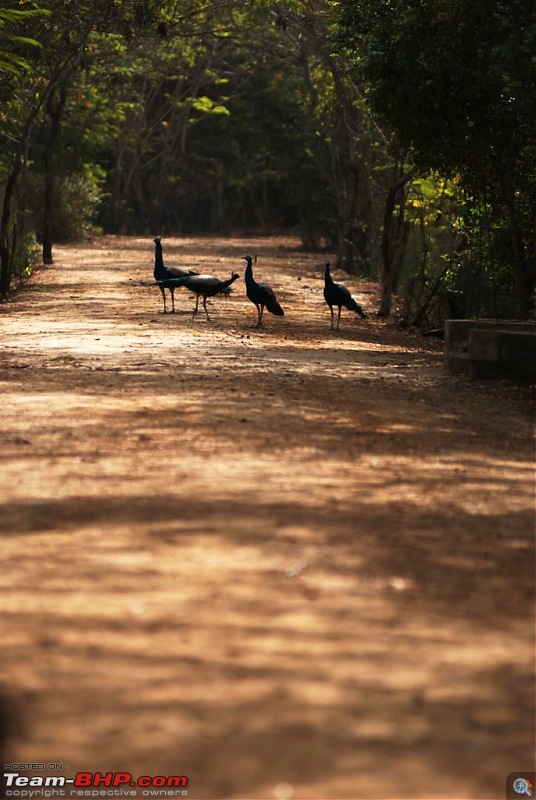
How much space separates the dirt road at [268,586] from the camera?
4.34 metres

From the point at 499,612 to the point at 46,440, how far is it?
4.75 meters

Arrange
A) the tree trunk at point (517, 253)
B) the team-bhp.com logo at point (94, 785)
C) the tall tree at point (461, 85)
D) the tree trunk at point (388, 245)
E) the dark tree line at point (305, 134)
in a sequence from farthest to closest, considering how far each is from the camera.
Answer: the tree trunk at point (388, 245)
the tree trunk at point (517, 253)
the dark tree line at point (305, 134)
the tall tree at point (461, 85)
the team-bhp.com logo at point (94, 785)

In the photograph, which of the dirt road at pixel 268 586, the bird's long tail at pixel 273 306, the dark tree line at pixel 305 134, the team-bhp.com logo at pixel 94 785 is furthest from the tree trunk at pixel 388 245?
the team-bhp.com logo at pixel 94 785

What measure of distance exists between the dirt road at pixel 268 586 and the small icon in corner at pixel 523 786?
42 mm

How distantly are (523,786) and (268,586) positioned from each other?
201 cm

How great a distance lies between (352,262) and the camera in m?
36.5

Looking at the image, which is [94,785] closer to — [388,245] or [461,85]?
[461,85]

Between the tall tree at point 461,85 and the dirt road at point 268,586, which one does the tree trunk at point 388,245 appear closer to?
the tall tree at point 461,85

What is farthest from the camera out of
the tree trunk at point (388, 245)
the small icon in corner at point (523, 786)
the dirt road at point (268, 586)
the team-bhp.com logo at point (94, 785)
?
the tree trunk at point (388, 245)

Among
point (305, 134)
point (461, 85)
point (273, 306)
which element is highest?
point (305, 134)

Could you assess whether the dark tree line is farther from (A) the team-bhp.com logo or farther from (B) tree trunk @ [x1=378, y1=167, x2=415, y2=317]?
(A) the team-bhp.com logo

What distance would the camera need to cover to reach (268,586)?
19.9ft

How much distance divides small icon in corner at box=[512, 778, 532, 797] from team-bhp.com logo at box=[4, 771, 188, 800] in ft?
3.31

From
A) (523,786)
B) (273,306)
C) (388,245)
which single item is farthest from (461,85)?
(523,786)
